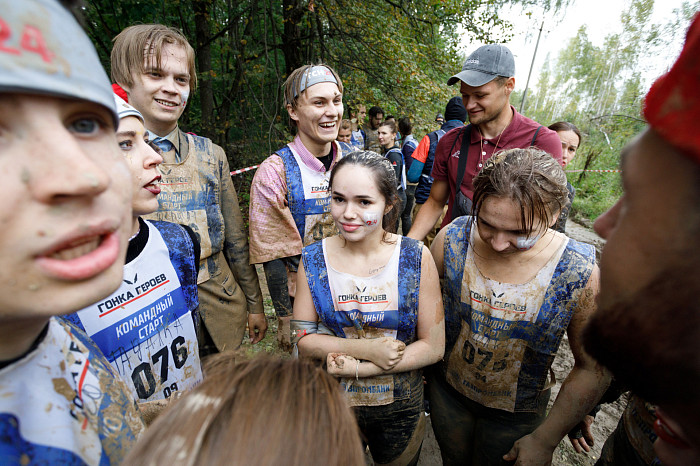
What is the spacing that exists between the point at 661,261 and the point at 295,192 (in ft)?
6.85

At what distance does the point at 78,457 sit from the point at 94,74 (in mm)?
748

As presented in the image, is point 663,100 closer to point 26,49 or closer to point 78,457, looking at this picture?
point 26,49

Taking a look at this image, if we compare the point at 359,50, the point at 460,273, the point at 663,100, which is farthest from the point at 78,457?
the point at 359,50

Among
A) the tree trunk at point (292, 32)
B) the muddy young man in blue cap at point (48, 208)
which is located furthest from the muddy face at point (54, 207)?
the tree trunk at point (292, 32)

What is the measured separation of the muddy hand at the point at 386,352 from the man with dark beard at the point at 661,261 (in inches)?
38.6

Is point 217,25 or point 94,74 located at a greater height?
point 217,25

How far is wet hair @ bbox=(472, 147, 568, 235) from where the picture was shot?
58.9 inches

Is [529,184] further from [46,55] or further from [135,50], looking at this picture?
[135,50]

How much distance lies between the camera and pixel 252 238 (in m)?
2.46

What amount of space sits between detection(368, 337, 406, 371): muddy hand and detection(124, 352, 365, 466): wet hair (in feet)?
3.17

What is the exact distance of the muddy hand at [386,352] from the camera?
5.40 ft

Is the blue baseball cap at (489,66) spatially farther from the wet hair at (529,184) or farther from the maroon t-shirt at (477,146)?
the wet hair at (529,184)

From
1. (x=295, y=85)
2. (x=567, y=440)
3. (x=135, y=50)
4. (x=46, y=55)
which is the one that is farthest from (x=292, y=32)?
(x=567, y=440)

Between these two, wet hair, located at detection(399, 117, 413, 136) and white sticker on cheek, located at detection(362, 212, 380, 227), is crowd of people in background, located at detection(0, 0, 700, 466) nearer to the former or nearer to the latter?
white sticker on cheek, located at detection(362, 212, 380, 227)
